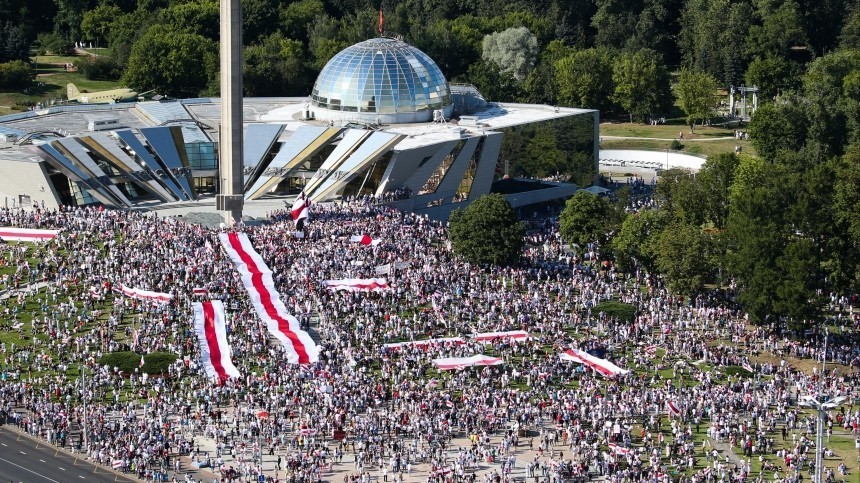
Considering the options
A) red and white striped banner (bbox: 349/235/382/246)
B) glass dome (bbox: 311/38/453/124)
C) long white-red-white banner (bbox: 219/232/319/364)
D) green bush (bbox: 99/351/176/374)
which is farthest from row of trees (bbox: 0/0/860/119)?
green bush (bbox: 99/351/176/374)

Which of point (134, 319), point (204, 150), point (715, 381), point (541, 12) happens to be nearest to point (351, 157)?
point (204, 150)

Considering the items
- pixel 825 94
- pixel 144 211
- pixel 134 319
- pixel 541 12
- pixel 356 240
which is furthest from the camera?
pixel 541 12

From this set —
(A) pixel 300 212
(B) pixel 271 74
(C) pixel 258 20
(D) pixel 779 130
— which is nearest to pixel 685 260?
(A) pixel 300 212

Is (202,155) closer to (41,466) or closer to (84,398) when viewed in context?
(84,398)

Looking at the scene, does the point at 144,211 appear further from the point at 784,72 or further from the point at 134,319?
the point at 784,72

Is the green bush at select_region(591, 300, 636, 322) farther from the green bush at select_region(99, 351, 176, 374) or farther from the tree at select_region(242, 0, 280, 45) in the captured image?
the tree at select_region(242, 0, 280, 45)

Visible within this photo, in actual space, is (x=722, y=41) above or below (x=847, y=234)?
above
